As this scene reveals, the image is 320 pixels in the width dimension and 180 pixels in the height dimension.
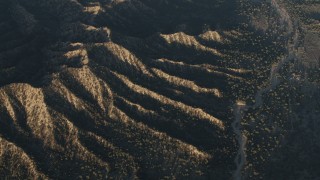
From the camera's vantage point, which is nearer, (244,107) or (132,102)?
(244,107)

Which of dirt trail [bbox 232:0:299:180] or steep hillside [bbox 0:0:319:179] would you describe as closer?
steep hillside [bbox 0:0:319:179]

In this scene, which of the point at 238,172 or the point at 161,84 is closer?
the point at 238,172

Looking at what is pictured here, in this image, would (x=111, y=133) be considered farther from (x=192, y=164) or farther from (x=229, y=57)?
(x=229, y=57)

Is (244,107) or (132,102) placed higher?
(244,107)

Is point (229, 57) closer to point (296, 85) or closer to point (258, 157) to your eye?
point (296, 85)

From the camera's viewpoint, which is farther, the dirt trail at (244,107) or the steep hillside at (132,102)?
the dirt trail at (244,107)

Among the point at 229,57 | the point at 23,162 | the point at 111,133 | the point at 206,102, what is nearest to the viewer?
the point at 23,162

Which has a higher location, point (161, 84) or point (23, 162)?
point (161, 84)

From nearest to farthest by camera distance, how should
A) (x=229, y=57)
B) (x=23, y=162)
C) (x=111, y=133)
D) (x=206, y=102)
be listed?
(x=23, y=162) < (x=111, y=133) < (x=206, y=102) < (x=229, y=57)

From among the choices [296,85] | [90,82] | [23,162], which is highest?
[296,85]

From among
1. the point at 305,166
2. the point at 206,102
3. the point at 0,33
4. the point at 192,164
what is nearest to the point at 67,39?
the point at 0,33
